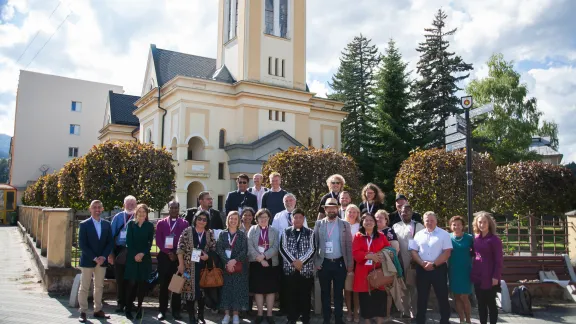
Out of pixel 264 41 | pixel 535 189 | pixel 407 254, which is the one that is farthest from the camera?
pixel 264 41

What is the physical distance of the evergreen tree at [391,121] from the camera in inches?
1388

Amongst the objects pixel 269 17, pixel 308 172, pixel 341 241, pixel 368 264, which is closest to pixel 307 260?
pixel 341 241

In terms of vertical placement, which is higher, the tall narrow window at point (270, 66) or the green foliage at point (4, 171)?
the tall narrow window at point (270, 66)

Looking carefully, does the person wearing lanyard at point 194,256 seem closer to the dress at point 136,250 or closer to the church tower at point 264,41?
the dress at point 136,250

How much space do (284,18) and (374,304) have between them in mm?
32470

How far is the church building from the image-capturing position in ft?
107

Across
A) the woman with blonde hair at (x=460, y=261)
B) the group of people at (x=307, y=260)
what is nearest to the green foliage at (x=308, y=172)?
the group of people at (x=307, y=260)

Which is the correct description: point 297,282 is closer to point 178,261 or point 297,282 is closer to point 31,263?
point 178,261

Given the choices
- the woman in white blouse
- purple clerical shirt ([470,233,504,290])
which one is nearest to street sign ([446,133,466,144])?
purple clerical shirt ([470,233,504,290])

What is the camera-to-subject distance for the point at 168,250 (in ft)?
26.5

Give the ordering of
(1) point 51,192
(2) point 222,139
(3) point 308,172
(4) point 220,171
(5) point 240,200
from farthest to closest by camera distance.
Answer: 1. (2) point 222,139
2. (4) point 220,171
3. (1) point 51,192
4. (3) point 308,172
5. (5) point 240,200

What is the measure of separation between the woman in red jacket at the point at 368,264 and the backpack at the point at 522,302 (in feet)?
10.6

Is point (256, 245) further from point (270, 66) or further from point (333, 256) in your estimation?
point (270, 66)

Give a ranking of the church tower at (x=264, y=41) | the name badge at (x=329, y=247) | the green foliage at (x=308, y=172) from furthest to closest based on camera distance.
→ the church tower at (x=264, y=41) → the green foliage at (x=308, y=172) → the name badge at (x=329, y=247)
